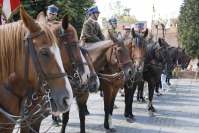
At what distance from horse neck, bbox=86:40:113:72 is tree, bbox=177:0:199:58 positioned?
30479 millimetres

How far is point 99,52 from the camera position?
760 cm

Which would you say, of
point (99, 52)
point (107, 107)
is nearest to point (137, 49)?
point (99, 52)

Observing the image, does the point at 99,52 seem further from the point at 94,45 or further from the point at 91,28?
the point at 91,28

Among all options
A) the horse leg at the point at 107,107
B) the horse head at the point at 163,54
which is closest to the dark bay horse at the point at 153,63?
the horse head at the point at 163,54

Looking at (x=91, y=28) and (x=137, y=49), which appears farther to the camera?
(x=137, y=49)

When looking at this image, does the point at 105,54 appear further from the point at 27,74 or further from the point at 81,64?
the point at 27,74

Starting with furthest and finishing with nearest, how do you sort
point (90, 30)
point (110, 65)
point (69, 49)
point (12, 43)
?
point (110, 65), point (90, 30), point (69, 49), point (12, 43)

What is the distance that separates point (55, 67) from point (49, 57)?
0.11m

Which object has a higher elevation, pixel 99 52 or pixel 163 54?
pixel 99 52

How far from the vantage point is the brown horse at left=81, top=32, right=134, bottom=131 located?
764 centimetres

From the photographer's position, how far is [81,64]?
5.27 meters

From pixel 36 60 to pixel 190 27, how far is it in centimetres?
3631

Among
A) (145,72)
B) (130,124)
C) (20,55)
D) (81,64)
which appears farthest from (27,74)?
(145,72)

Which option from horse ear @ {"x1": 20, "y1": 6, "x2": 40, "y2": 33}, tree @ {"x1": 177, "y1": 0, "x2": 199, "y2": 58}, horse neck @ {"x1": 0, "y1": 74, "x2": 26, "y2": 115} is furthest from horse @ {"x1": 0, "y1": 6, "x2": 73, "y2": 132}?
tree @ {"x1": 177, "y1": 0, "x2": 199, "y2": 58}
